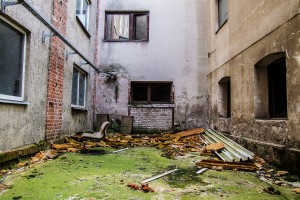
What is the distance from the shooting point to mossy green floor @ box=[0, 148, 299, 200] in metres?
2.71

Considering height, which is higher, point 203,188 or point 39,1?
point 39,1

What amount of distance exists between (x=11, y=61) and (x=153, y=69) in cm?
620

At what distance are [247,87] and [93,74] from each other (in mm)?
5774

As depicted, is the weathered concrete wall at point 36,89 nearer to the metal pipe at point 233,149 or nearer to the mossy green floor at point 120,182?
the mossy green floor at point 120,182

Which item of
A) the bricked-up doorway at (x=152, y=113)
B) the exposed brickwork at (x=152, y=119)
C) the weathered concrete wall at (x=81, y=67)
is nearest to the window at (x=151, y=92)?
the bricked-up doorway at (x=152, y=113)

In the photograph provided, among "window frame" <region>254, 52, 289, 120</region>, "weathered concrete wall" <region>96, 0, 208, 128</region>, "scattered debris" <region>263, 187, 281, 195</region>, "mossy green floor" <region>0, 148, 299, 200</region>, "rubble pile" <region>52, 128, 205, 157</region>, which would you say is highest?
"weathered concrete wall" <region>96, 0, 208, 128</region>

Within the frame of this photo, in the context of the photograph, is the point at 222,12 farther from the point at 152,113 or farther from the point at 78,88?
the point at 78,88

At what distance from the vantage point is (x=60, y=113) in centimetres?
594

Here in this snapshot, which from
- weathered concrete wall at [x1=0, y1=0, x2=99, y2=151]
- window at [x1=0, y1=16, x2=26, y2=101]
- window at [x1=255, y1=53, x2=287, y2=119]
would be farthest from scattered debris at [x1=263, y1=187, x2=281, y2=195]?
window at [x1=0, y1=16, x2=26, y2=101]

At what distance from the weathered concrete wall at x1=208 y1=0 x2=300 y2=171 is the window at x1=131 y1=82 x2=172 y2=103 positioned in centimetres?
218

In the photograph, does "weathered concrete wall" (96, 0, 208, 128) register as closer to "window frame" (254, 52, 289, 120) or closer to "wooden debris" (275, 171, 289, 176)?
"window frame" (254, 52, 289, 120)

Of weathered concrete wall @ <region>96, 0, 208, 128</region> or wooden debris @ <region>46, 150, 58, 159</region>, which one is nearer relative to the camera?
wooden debris @ <region>46, 150, 58, 159</region>

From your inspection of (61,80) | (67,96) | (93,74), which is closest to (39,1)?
(61,80)

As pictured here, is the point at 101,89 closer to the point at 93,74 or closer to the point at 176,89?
Result: the point at 93,74
